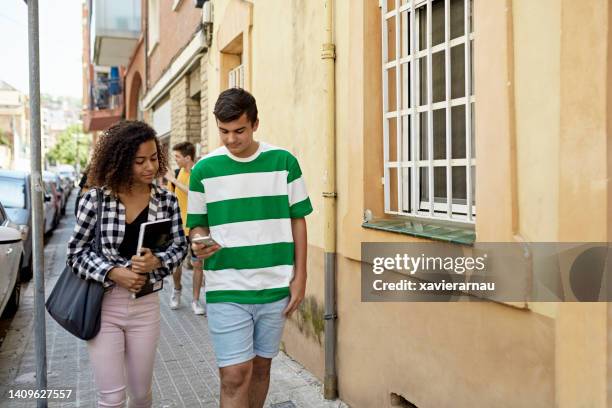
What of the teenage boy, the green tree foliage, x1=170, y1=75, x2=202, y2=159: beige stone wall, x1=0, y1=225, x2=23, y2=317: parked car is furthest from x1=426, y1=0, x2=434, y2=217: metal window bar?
the green tree foliage

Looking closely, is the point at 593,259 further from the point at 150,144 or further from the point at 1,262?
→ the point at 1,262

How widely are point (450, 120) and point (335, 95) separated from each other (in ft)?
3.96

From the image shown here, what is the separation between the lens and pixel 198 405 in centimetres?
429

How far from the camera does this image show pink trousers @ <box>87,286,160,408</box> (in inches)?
111

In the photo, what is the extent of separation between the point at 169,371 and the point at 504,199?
3.33m

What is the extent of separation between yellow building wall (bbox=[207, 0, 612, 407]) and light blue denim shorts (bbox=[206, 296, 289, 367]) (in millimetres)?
854

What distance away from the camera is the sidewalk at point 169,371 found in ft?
14.3

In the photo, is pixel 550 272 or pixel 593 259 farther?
pixel 550 272

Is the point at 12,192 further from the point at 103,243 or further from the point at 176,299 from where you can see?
the point at 103,243

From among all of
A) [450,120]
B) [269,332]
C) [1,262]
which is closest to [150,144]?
[269,332]

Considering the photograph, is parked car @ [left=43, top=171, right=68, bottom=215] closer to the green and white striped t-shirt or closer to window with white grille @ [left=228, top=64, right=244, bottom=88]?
window with white grille @ [left=228, top=64, right=244, bottom=88]

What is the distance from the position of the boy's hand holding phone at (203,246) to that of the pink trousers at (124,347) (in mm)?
356

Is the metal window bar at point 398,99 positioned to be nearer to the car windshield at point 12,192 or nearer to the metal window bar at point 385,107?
the metal window bar at point 385,107

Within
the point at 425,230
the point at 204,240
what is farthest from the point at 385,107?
the point at 204,240
